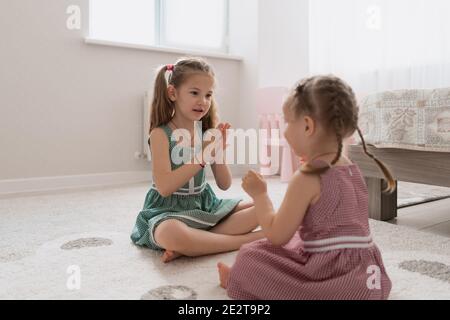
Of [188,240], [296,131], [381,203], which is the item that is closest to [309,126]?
[296,131]

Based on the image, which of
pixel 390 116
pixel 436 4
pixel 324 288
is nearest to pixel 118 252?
pixel 324 288

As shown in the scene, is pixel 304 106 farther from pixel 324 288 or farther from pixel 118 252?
pixel 118 252

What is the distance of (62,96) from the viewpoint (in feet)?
7.35

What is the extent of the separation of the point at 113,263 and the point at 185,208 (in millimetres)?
239

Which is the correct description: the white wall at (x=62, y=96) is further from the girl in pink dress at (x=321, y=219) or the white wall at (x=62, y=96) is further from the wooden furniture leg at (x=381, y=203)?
the girl in pink dress at (x=321, y=219)

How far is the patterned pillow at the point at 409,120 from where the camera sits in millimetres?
1214

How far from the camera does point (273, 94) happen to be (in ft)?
8.70

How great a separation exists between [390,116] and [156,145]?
2.42ft

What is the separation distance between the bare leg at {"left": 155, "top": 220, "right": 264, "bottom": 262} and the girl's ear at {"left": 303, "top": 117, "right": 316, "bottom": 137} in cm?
43

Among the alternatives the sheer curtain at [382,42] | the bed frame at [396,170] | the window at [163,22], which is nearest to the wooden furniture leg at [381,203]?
the bed frame at [396,170]

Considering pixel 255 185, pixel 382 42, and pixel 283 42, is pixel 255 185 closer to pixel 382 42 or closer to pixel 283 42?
pixel 382 42

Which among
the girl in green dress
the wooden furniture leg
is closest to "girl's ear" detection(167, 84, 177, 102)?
the girl in green dress

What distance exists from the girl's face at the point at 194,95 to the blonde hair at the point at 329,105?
0.44 metres

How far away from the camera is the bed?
121 cm
